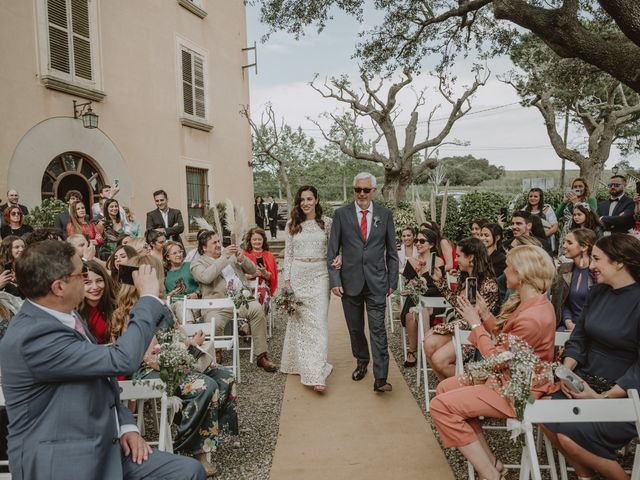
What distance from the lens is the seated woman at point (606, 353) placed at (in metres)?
2.54

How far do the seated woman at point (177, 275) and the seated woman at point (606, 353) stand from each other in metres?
3.92

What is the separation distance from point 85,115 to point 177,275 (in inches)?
212

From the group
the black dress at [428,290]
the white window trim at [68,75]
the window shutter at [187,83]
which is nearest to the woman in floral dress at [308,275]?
the black dress at [428,290]

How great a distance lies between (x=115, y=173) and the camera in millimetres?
10555

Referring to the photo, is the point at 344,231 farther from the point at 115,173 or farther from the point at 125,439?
the point at 115,173

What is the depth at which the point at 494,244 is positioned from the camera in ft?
17.7

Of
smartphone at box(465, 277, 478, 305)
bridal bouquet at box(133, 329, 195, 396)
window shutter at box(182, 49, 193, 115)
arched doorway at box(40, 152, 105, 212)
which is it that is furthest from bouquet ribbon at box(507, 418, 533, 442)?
window shutter at box(182, 49, 193, 115)

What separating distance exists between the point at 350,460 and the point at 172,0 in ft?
40.6

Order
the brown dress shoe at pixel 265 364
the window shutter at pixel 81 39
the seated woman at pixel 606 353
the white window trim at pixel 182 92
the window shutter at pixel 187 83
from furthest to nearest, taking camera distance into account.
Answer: the window shutter at pixel 187 83
the white window trim at pixel 182 92
the window shutter at pixel 81 39
the brown dress shoe at pixel 265 364
the seated woman at pixel 606 353

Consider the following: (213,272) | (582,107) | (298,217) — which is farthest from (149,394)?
(582,107)

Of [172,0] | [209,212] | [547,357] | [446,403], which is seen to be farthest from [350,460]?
[172,0]

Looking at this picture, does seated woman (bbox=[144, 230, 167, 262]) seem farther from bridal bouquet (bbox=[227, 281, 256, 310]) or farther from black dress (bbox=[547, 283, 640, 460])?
black dress (bbox=[547, 283, 640, 460])

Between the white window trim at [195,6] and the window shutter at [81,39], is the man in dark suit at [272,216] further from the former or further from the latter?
the window shutter at [81,39]

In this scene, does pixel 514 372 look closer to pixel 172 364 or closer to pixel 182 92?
pixel 172 364
